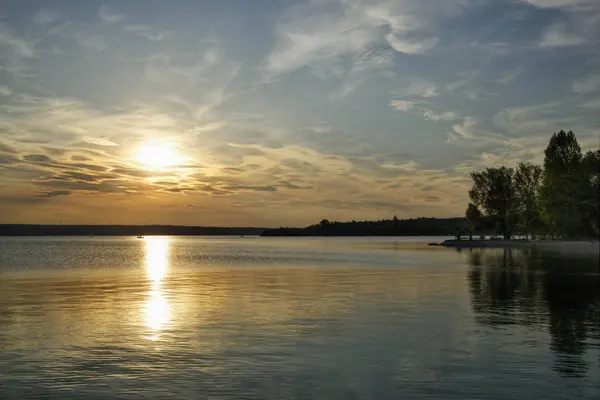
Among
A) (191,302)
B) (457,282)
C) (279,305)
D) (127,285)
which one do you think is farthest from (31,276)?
(457,282)

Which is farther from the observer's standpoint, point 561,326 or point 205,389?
point 561,326

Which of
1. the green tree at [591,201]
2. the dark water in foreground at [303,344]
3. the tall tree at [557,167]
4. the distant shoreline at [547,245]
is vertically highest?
the tall tree at [557,167]

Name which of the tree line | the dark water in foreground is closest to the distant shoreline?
the tree line

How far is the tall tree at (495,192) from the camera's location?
519 feet

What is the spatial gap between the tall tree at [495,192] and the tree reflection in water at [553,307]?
342 feet

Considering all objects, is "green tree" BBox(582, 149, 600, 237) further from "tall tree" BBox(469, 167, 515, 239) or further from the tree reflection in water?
"tall tree" BBox(469, 167, 515, 239)

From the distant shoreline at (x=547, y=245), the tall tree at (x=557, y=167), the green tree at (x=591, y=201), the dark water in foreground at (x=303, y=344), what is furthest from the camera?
the distant shoreline at (x=547, y=245)

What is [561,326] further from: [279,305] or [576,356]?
[279,305]

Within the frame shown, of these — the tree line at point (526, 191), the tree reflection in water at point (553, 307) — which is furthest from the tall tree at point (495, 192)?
the tree reflection in water at point (553, 307)

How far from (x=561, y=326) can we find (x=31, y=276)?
167ft

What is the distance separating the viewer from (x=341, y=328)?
27266 millimetres

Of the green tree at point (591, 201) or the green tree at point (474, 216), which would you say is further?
the green tree at point (474, 216)

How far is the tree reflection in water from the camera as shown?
73.3 feet

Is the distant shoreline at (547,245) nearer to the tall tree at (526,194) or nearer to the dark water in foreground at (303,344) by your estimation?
the tall tree at (526,194)
